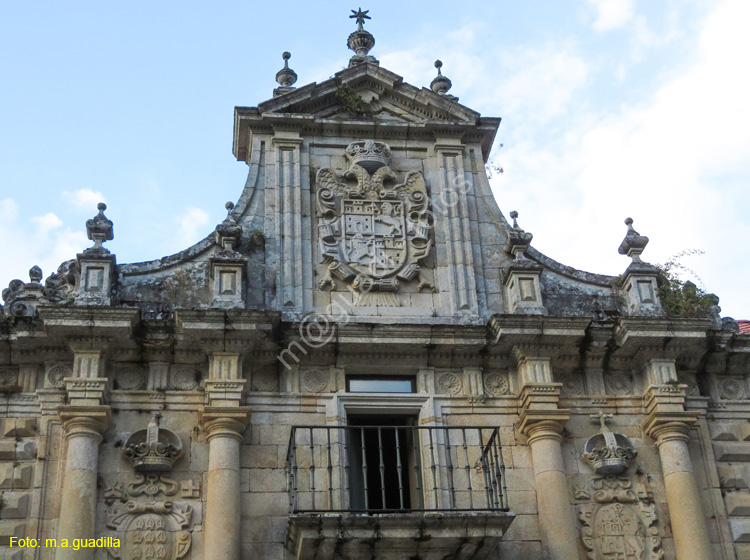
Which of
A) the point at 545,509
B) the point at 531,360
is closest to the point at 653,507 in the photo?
the point at 545,509

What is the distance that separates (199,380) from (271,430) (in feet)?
3.52

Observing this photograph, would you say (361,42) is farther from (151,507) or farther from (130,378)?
(151,507)

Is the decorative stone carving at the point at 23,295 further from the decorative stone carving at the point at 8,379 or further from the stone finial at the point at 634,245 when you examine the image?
the stone finial at the point at 634,245

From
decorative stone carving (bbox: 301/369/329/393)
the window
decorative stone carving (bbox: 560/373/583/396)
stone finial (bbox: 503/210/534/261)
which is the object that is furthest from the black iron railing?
stone finial (bbox: 503/210/534/261)

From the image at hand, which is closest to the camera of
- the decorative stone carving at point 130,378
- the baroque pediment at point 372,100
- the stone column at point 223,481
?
the stone column at point 223,481

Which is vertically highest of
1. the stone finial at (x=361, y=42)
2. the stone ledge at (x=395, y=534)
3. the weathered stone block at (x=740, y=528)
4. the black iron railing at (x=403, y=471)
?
the stone finial at (x=361, y=42)

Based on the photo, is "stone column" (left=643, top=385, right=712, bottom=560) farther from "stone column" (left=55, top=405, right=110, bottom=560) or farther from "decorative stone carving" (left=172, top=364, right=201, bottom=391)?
"stone column" (left=55, top=405, right=110, bottom=560)

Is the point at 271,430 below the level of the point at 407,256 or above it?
below

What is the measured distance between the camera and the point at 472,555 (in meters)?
12.3

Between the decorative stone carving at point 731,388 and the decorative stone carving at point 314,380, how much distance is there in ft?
16.6

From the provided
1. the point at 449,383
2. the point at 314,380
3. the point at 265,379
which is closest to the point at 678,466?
the point at 449,383

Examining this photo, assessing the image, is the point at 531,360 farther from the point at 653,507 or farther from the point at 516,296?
the point at 653,507

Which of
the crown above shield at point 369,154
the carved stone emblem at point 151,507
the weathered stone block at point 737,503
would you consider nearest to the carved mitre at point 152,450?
the carved stone emblem at point 151,507

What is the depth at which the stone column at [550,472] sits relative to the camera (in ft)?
41.8
